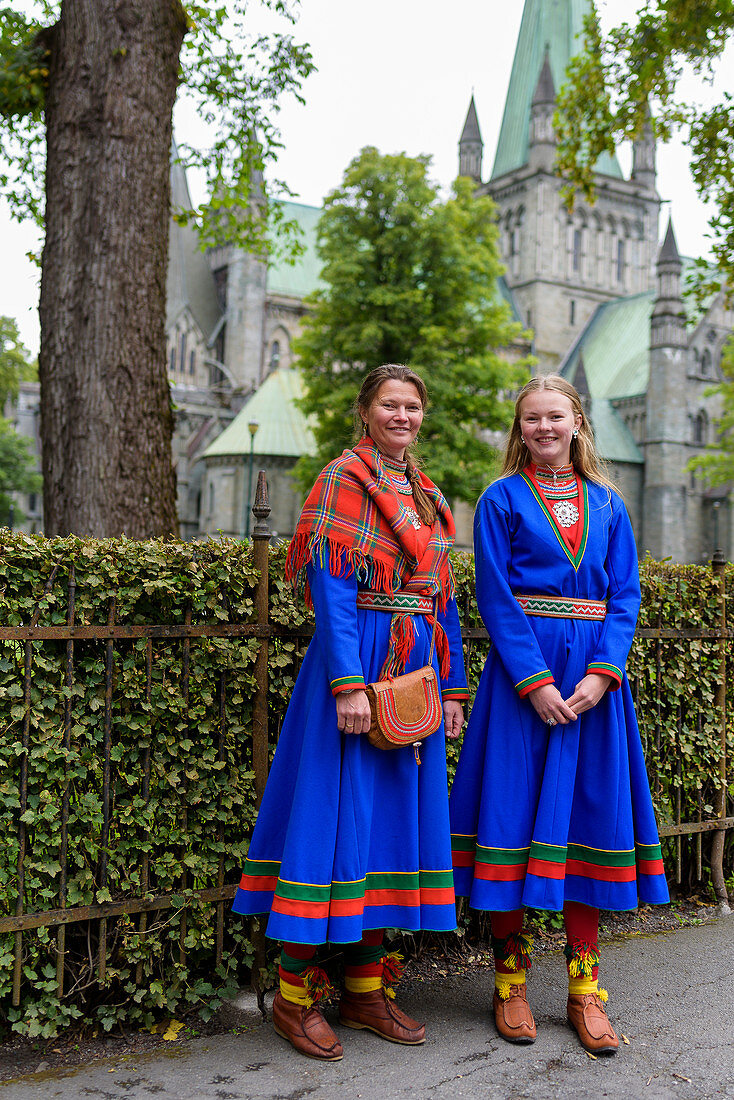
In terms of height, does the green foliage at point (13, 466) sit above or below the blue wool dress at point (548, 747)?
above

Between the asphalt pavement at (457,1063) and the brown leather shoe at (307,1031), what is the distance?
0.11ft

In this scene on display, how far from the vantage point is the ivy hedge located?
3.24 metres

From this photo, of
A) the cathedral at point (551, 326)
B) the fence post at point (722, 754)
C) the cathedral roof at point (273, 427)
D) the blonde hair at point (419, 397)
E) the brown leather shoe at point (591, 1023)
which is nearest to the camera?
the brown leather shoe at point (591, 1023)

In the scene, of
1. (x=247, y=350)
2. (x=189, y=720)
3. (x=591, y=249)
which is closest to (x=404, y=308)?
(x=189, y=720)

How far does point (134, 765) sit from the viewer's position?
3479 mm

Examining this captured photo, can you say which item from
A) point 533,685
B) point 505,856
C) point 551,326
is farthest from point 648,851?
point 551,326

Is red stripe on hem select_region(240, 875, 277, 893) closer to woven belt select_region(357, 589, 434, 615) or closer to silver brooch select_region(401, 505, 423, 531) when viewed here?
woven belt select_region(357, 589, 434, 615)

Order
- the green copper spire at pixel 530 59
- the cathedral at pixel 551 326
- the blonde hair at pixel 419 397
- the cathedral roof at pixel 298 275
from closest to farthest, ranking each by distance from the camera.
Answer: the blonde hair at pixel 419 397 → the cathedral at pixel 551 326 → the cathedral roof at pixel 298 275 → the green copper spire at pixel 530 59

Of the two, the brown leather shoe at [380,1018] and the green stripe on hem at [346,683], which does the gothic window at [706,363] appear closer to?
the brown leather shoe at [380,1018]

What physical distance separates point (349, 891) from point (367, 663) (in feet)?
2.37

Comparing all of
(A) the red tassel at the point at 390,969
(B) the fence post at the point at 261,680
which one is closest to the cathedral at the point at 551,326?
(B) the fence post at the point at 261,680

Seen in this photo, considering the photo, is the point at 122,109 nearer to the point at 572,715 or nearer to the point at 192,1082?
the point at 572,715

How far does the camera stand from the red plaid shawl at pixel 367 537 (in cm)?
323

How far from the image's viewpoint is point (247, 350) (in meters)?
51.7
